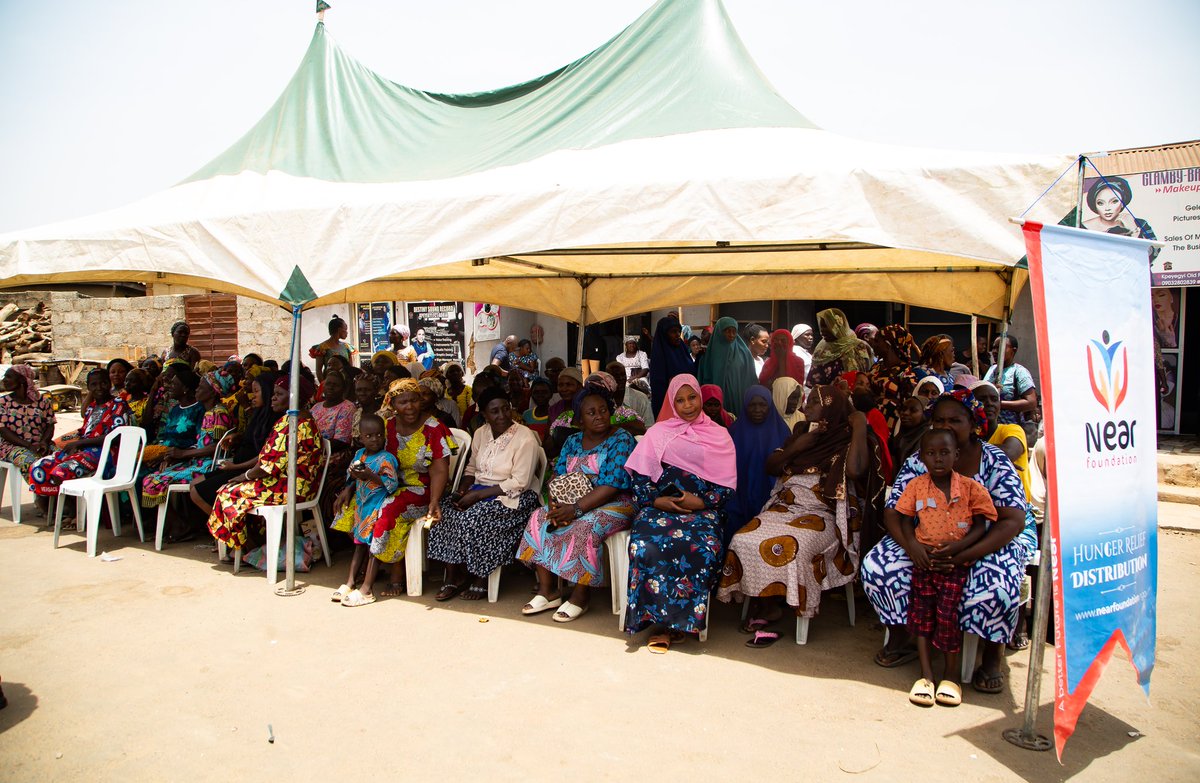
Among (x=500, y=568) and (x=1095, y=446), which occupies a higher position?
(x=1095, y=446)

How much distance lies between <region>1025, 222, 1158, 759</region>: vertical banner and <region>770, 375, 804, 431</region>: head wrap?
110 inches

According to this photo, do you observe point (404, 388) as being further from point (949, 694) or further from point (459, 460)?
point (949, 694)

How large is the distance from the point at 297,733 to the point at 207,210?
11.6 feet

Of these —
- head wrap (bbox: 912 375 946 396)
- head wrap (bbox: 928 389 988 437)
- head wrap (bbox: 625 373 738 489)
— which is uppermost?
head wrap (bbox: 912 375 946 396)

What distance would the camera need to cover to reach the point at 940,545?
3.57 metres

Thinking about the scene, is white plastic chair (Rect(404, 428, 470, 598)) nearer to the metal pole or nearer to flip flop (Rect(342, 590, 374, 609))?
flip flop (Rect(342, 590, 374, 609))

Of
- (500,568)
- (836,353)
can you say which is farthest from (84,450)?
(836,353)

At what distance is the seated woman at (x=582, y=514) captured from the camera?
4.58 m

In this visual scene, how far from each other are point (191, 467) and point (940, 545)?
5.55 meters

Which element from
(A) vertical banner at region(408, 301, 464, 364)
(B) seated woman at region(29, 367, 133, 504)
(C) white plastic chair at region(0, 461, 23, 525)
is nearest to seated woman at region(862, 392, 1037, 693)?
(B) seated woman at region(29, 367, 133, 504)

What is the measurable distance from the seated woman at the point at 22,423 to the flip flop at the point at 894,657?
7.19 metres

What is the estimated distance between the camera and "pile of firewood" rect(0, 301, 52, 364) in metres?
17.6

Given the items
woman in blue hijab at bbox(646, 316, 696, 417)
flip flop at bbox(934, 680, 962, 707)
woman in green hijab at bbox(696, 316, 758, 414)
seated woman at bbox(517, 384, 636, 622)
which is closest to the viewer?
flip flop at bbox(934, 680, 962, 707)

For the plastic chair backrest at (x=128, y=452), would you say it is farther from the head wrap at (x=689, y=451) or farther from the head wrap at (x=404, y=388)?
the head wrap at (x=689, y=451)
